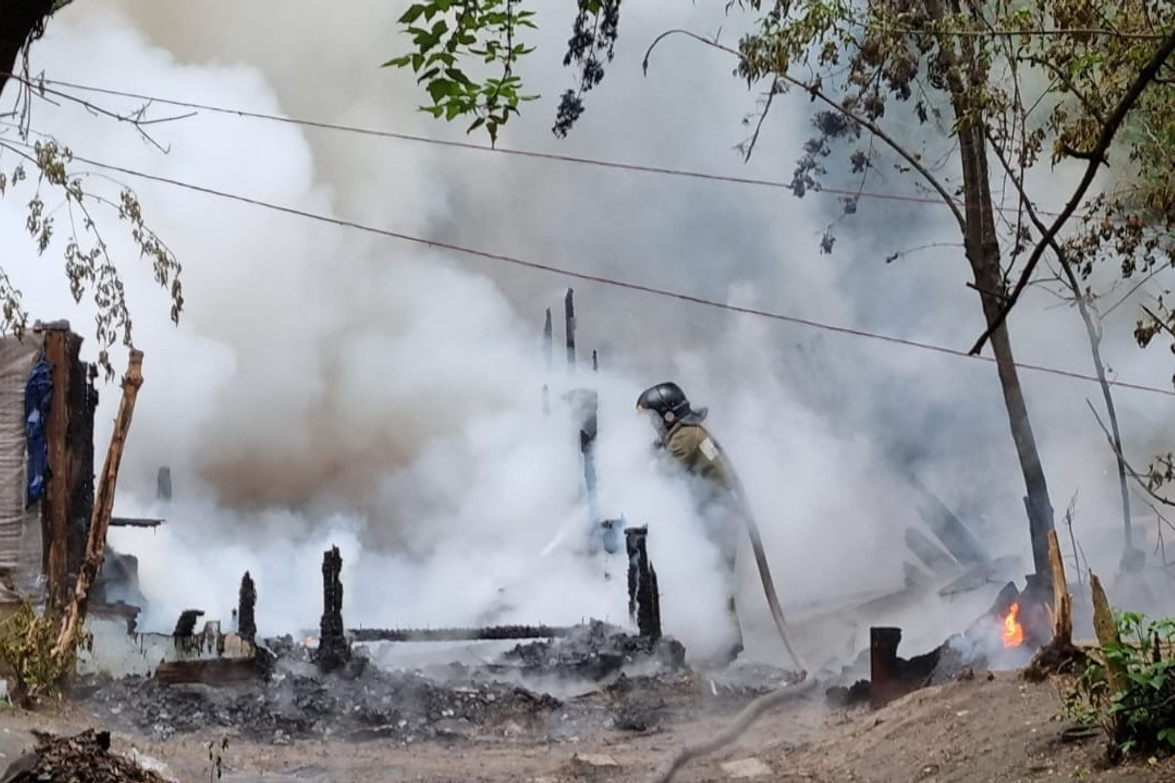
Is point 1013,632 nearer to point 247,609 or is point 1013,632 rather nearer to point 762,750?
point 762,750

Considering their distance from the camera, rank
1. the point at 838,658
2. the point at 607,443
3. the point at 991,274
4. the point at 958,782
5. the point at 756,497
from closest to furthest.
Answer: the point at 958,782, the point at 991,274, the point at 838,658, the point at 607,443, the point at 756,497

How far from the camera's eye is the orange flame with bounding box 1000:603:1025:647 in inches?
373

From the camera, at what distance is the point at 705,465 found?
565 inches

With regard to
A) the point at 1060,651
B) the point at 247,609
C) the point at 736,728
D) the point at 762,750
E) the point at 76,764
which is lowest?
the point at 762,750

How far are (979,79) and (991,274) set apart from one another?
6.84 ft

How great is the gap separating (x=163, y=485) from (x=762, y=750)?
36.3ft

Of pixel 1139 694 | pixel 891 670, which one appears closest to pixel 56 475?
pixel 891 670

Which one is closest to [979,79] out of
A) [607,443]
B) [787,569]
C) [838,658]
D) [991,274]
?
[991,274]

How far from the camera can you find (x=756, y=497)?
18.1m

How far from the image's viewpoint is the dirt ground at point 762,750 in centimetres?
670

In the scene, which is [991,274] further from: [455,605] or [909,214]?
[909,214]

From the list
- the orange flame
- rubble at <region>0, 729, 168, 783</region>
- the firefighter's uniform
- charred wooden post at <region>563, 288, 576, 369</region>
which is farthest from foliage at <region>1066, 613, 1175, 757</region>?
charred wooden post at <region>563, 288, 576, 369</region>

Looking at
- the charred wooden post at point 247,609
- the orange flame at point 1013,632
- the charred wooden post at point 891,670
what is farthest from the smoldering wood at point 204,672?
the orange flame at point 1013,632

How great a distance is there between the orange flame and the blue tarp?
26.7 feet
